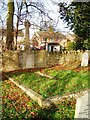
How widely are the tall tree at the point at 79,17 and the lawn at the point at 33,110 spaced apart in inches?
Result: 314

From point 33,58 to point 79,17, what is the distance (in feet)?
25.0

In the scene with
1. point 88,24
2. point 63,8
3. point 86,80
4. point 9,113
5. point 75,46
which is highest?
Answer: point 63,8

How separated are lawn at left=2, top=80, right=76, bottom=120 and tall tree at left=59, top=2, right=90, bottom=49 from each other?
798 cm

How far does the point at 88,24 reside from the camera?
1445 cm

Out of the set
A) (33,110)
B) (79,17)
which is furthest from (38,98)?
(79,17)

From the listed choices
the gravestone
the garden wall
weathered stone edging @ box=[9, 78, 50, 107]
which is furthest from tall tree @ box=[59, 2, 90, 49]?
the gravestone

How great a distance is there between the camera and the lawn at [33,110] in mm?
6176

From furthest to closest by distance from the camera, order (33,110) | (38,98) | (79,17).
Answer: (79,17) → (38,98) → (33,110)

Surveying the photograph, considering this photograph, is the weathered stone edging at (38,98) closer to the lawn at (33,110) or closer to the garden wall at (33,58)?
the lawn at (33,110)

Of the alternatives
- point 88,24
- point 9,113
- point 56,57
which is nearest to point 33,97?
point 9,113

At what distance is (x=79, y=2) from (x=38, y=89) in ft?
26.2

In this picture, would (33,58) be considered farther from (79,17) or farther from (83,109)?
(83,109)

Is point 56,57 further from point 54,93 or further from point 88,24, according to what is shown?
point 54,93

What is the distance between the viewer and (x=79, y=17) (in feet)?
48.0
